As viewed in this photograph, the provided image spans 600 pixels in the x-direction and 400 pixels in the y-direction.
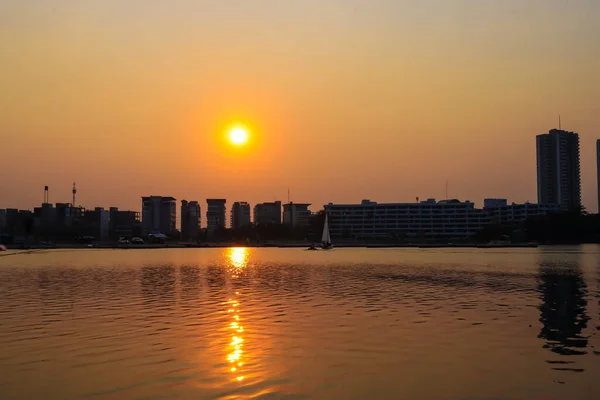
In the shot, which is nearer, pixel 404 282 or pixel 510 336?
pixel 510 336

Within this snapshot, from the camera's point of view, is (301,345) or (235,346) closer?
(235,346)

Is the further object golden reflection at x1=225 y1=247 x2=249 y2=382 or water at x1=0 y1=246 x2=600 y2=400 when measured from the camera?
golden reflection at x1=225 y1=247 x2=249 y2=382

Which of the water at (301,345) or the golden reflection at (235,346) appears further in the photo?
the golden reflection at (235,346)

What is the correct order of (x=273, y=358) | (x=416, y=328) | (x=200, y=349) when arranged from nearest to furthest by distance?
(x=273, y=358)
(x=200, y=349)
(x=416, y=328)

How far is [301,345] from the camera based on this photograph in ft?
81.0

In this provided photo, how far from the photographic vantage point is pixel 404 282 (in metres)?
56.8

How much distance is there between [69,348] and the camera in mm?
23922

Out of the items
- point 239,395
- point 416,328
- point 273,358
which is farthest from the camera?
point 416,328

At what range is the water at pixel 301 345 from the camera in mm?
18094

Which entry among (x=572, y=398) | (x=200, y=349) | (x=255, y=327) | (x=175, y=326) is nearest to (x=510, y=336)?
(x=572, y=398)

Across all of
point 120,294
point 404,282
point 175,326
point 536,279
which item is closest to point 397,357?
point 175,326

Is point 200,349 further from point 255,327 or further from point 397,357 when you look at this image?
point 397,357

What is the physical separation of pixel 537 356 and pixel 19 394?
57.6 ft

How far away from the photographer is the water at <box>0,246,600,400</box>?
18.1 meters
